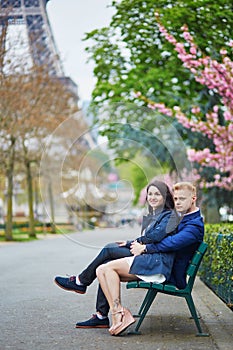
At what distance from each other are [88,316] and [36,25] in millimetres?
24311

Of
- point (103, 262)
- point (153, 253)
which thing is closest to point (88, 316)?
point (103, 262)

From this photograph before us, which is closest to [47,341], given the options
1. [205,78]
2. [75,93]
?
[205,78]

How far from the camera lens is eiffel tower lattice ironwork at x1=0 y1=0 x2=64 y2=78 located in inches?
880

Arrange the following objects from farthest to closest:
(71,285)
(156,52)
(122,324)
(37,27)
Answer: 1. (37,27)
2. (156,52)
3. (71,285)
4. (122,324)

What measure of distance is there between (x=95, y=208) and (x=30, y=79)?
2448 centimetres

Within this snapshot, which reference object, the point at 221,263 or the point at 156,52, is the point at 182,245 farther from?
the point at 156,52

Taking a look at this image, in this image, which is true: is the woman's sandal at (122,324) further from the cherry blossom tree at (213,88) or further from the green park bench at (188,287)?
the cherry blossom tree at (213,88)

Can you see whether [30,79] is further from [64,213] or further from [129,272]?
[129,272]

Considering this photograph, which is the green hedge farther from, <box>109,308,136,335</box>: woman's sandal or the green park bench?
<box>109,308,136,335</box>: woman's sandal

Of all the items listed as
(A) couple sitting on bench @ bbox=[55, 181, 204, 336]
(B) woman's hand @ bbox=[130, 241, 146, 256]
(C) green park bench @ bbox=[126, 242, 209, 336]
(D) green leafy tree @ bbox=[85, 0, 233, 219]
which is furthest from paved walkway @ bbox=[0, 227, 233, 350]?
(D) green leafy tree @ bbox=[85, 0, 233, 219]

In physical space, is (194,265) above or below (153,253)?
below

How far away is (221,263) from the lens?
10117mm

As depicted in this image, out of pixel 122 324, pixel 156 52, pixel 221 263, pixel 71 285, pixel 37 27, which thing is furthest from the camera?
pixel 37 27

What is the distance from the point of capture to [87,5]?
1753cm
